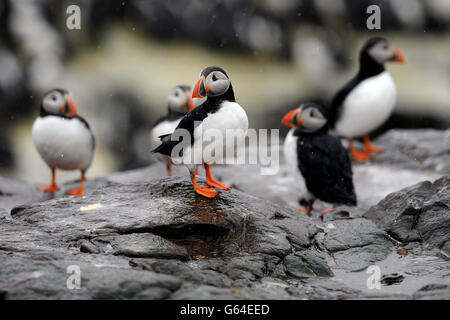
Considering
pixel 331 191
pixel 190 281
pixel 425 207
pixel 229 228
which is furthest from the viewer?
pixel 331 191

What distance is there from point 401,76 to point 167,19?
4546 mm

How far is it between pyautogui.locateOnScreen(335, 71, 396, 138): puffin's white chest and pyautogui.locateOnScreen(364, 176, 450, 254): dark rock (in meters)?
3.47

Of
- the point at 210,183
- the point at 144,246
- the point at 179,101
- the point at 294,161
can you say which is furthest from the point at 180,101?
the point at 144,246

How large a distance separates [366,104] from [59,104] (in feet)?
13.7

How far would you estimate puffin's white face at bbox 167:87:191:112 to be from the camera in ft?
23.6

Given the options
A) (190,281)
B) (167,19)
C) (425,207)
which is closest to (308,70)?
(167,19)

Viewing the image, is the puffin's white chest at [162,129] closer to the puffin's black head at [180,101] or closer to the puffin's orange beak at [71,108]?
the puffin's black head at [180,101]

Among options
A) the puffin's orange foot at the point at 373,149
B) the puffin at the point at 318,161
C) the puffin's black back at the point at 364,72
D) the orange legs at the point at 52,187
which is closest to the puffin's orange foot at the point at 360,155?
the puffin's orange foot at the point at 373,149

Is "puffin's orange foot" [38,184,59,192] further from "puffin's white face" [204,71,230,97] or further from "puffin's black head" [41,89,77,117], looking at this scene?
"puffin's white face" [204,71,230,97]

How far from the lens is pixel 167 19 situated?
1073cm

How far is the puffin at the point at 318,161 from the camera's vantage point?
6293 mm
